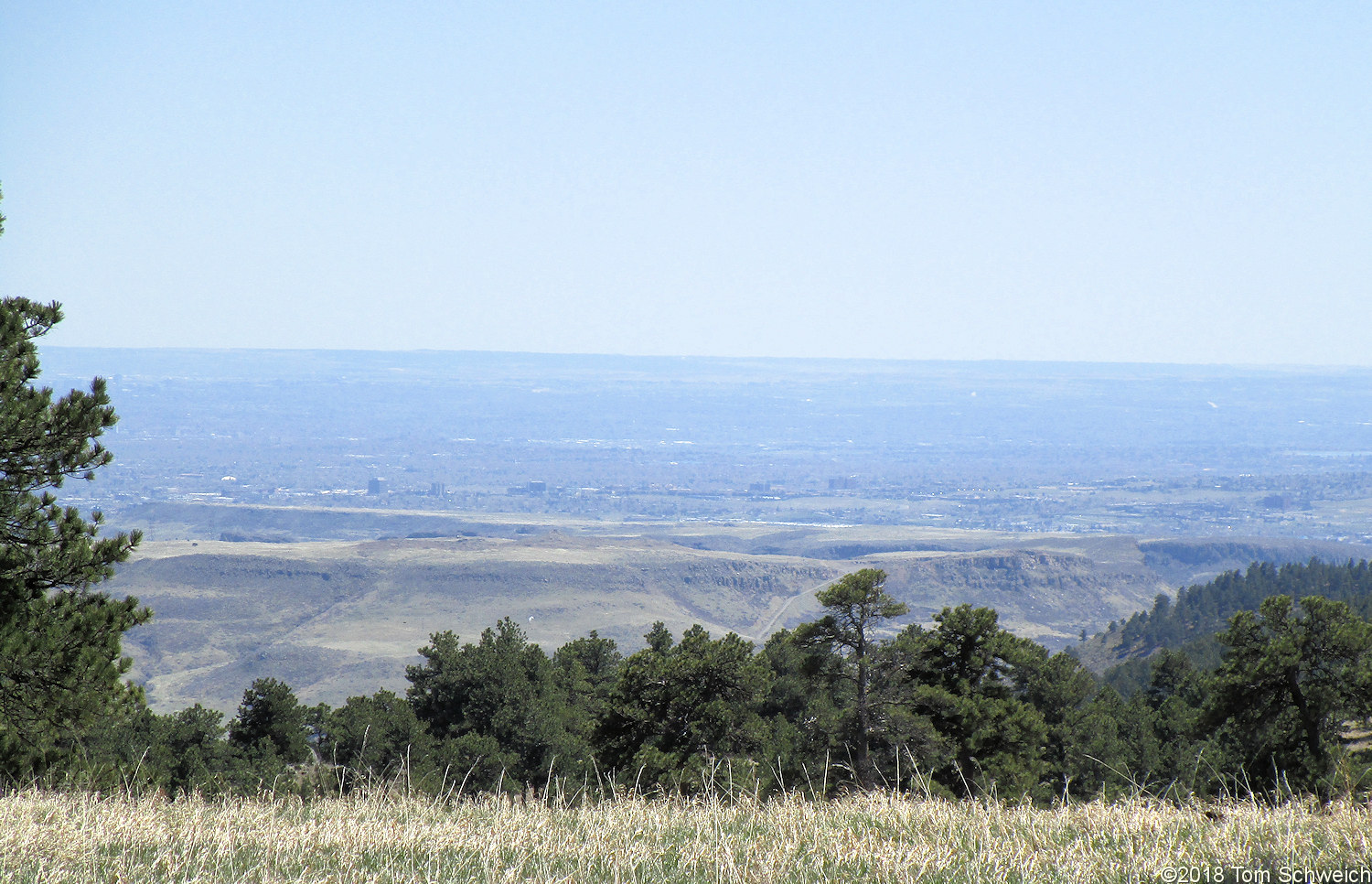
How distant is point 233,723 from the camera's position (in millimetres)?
37750

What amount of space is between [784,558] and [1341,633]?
176517 mm

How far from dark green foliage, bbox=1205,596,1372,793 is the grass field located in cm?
1694

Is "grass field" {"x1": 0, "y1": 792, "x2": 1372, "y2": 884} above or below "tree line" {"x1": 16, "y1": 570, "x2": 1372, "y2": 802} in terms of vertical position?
above

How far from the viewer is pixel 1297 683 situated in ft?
74.4

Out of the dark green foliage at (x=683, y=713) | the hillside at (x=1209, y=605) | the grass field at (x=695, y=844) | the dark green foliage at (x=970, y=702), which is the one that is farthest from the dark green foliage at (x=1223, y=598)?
the grass field at (x=695, y=844)

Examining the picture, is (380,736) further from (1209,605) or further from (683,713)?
(1209,605)

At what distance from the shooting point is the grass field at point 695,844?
5.71 meters

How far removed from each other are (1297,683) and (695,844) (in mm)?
20920

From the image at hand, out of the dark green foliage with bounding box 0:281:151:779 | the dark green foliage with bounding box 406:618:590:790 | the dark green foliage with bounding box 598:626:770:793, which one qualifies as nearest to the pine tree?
the dark green foliage with bounding box 0:281:151:779

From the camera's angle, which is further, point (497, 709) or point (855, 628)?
point (497, 709)

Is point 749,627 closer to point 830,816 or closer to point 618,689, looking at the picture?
point 618,689

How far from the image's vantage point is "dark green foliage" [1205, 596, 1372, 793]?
22.0 meters

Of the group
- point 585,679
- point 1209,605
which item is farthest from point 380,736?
point 1209,605

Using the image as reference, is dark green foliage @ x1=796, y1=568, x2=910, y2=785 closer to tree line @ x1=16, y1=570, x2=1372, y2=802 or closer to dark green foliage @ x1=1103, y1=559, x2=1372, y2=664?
tree line @ x1=16, y1=570, x2=1372, y2=802
